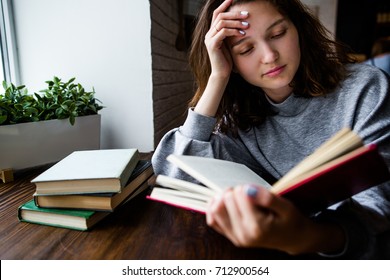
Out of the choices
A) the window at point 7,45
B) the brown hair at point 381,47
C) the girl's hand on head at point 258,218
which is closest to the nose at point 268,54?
the girl's hand on head at point 258,218

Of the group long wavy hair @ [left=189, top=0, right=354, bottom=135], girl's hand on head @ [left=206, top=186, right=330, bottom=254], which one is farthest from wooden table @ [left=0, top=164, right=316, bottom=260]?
long wavy hair @ [left=189, top=0, right=354, bottom=135]

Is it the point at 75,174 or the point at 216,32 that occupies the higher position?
the point at 216,32

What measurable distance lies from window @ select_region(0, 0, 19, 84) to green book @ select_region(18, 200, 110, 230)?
88 centimetres

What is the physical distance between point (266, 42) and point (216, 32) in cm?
14

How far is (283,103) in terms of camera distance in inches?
35.4

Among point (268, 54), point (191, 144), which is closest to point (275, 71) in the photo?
point (268, 54)

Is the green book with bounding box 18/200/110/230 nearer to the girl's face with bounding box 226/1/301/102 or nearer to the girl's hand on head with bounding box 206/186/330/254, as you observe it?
the girl's hand on head with bounding box 206/186/330/254

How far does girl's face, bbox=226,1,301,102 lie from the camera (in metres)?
0.77

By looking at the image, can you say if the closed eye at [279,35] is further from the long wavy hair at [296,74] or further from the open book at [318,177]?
the open book at [318,177]

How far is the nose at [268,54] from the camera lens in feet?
2.48

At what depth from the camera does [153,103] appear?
1321 mm
